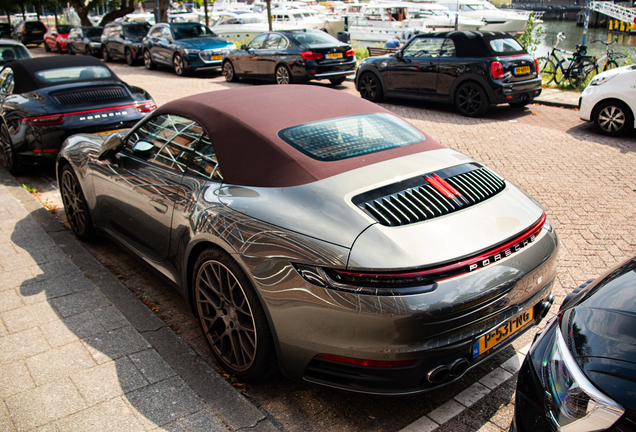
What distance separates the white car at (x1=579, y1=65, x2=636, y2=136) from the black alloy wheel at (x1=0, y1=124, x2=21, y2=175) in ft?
29.4

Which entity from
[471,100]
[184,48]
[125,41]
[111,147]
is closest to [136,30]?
[125,41]

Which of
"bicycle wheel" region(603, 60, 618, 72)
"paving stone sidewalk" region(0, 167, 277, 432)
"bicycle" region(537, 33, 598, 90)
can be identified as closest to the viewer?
"paving stone sidewalk" region(0, 167, 277, 432)

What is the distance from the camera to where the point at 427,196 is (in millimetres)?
2709

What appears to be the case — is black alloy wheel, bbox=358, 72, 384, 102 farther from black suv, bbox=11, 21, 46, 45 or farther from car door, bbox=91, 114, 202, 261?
black suv, bbox=11, 21, 46, 45

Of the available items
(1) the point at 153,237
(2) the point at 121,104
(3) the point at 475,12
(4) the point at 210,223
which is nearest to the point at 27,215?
(2) the point at 121,104

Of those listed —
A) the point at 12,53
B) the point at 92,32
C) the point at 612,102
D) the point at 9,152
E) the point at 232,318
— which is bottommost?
the point at 9,152

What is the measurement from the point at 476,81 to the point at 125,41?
17169 millimetres

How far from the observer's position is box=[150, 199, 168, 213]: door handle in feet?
11.3

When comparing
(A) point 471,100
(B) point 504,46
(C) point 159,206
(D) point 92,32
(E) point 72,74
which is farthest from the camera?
(D) point 92,32

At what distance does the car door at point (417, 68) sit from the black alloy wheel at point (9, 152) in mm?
7798

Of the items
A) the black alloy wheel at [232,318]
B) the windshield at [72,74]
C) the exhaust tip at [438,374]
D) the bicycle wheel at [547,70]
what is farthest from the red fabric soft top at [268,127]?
the bicycle wheel at [547,70]

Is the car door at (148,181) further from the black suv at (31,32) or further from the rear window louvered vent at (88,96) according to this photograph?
the black suv at (31,32)

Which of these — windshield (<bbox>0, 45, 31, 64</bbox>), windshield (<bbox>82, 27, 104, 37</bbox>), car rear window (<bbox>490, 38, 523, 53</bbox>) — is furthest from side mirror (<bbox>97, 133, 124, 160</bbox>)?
windshield (<bbox>82, 27, 104, 37</bbox>)

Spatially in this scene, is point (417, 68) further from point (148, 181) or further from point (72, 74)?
point (148, 181)
